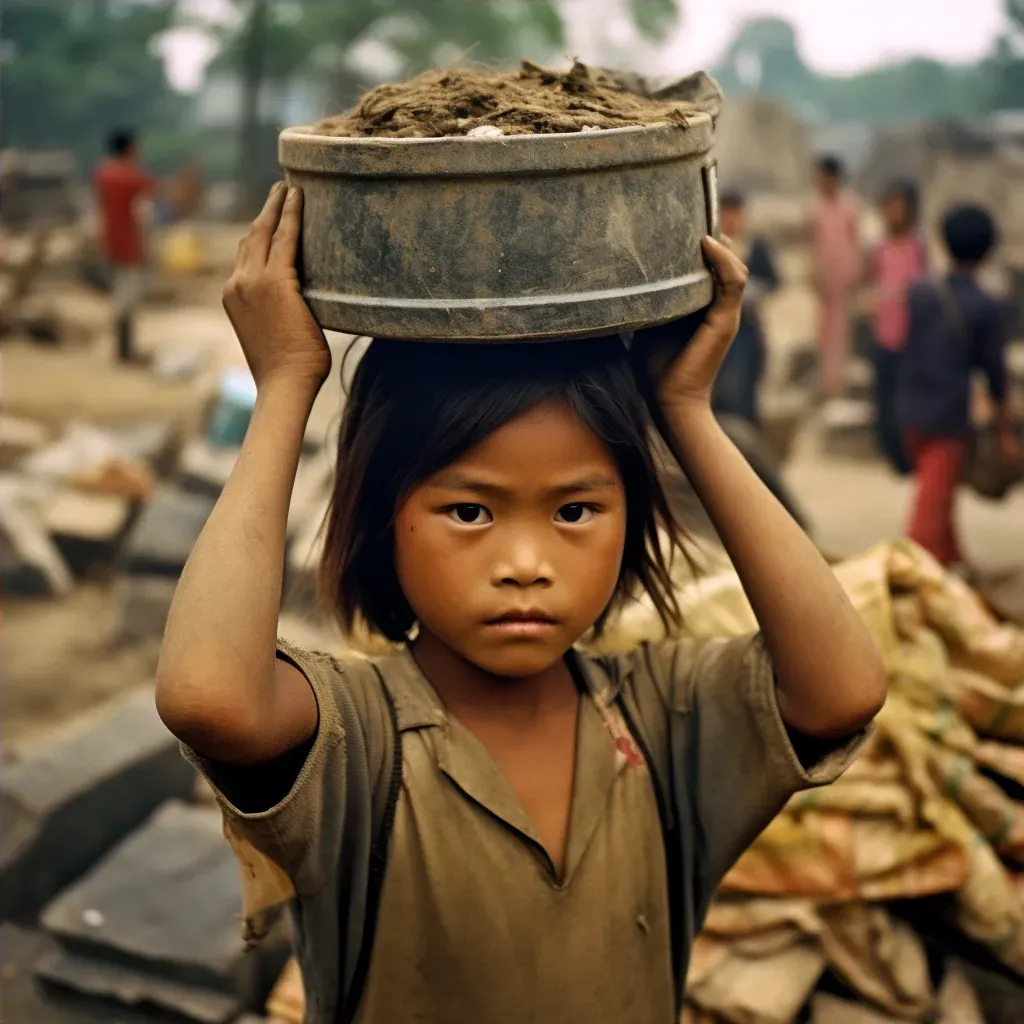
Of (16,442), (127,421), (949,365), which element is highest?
(949,365)

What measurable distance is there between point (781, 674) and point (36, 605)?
562 cm

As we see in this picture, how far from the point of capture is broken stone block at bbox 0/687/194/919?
3.37m

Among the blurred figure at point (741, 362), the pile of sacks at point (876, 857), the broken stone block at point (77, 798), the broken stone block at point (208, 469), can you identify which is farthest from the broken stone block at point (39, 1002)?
the blurred figure at point (741, 362)

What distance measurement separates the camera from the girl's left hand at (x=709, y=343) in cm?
152

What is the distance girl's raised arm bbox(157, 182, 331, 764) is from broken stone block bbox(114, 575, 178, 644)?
14.6 feet

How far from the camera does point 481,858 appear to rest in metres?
1.57

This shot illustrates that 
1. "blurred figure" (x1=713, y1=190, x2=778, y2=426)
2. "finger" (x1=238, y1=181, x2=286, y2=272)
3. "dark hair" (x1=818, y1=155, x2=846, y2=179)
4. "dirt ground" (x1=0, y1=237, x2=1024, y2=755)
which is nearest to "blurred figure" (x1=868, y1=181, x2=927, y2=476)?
"dirt ground" (x1=0, y1=237, x2=1024, y2=755)

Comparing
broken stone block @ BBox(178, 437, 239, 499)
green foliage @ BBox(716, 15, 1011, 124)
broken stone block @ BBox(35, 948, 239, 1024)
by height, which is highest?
broken stone block @ BBox(35, 948, 239, 1024)

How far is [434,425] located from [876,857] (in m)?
1.68

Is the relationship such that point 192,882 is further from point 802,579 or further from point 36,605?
point 36,605

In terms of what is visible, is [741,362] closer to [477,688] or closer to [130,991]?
[130,991]

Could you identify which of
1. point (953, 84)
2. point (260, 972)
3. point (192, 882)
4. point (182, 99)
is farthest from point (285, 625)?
point (953, 84)

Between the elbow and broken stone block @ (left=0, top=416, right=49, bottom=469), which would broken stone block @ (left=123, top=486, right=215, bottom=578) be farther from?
the elbow

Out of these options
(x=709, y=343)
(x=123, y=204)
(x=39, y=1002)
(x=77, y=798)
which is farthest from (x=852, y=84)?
(x=709, y=343)
